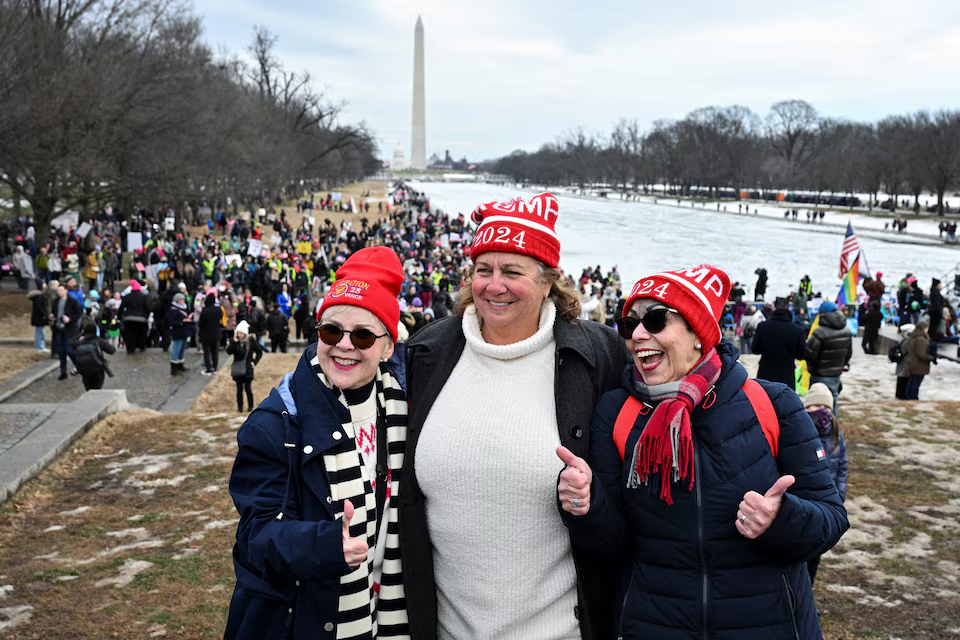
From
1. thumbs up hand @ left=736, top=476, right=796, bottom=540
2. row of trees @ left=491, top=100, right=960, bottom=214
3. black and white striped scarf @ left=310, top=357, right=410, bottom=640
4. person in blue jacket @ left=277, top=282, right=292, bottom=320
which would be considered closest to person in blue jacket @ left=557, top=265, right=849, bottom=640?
thumbs up hand @ left=736, top=476, right=796, bottom=540

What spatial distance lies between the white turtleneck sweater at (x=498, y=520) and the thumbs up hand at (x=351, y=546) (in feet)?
1.24

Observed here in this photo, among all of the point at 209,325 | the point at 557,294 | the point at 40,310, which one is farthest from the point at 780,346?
the point at 40,310

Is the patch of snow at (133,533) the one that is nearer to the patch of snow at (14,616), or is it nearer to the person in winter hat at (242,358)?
the patch of snow at (14,616)

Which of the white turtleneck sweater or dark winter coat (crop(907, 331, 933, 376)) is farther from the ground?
the white turtleneck sweater

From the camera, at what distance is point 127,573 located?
18.8 ft

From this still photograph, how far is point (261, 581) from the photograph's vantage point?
7.61 feet

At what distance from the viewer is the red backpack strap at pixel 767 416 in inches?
95.7

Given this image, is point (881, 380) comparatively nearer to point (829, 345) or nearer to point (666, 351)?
point (829, 345)

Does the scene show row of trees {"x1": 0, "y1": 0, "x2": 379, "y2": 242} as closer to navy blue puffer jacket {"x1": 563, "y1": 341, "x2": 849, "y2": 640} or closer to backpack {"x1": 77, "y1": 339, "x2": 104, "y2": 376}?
backpack {"x1": 77, "y1": 339, "x2": 104, "y2": 376}

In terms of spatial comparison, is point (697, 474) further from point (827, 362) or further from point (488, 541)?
point (827, 362)

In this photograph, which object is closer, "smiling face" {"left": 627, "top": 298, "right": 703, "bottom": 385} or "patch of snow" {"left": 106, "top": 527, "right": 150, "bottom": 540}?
"smiling face" {"left": 627, "top": 298, "right": 703, "bottom": 385}

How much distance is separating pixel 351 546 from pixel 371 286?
2.66 ft

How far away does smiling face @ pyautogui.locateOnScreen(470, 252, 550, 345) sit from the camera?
2.71 m

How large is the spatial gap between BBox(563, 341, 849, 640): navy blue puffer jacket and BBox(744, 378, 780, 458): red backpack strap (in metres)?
0.02
